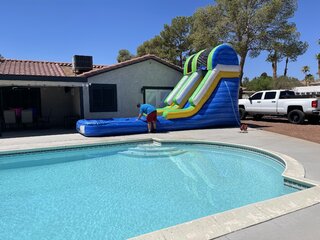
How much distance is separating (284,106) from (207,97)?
5613 mm

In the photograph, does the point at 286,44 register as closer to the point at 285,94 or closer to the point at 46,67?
the point at 285,94

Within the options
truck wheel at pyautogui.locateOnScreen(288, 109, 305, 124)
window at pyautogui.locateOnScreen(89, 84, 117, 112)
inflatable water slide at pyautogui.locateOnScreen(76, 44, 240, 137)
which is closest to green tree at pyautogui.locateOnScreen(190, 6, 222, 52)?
inflatable water slide at pyautogui.locateOnScreen(76, 44, 240, 137)

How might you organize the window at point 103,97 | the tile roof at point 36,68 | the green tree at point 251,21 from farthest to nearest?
1. the green tree at point 251,21
2. the window at point 103,97
3. the tile roof at point 36,68

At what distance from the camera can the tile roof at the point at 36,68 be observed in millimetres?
14742

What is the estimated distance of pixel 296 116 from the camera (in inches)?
645

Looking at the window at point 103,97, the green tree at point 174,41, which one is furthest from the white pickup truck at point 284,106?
the green tree at point 174,41

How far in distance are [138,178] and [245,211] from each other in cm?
360

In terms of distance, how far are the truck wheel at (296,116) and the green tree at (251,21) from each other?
975 centimetres

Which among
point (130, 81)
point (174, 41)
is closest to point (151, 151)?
point (130, 81)

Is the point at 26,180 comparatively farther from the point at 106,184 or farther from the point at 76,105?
the point at 76,105

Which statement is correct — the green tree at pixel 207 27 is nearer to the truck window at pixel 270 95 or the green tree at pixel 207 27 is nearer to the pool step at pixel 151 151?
the truck window at pixel 270 95

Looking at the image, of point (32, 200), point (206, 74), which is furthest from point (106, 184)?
point (206, 74)

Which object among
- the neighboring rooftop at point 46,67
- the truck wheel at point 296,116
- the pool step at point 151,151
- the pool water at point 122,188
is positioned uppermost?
the neighboring rooftop at point 46,67

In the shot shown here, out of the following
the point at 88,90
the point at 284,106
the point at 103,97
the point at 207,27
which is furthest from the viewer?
the point at 207,27
